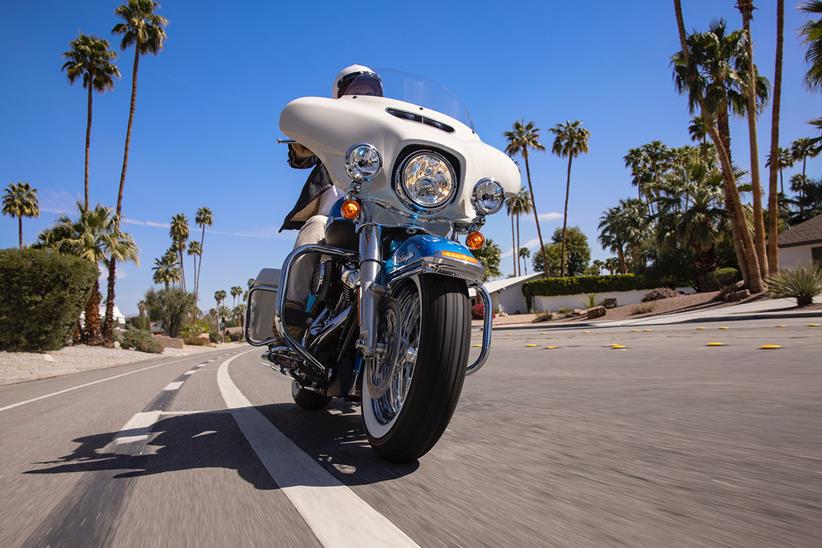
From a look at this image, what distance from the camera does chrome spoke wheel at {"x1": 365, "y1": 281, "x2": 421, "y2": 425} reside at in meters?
2.44

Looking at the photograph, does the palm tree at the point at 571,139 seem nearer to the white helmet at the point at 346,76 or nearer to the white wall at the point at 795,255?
the white wall at the point at 795,255

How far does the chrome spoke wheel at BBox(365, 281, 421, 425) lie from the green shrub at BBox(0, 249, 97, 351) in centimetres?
2102

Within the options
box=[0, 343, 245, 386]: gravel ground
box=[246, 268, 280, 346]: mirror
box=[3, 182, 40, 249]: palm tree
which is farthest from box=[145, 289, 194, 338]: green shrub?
box=[246, 268, 280, 346]: mirror

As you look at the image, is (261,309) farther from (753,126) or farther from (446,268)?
(753,126)

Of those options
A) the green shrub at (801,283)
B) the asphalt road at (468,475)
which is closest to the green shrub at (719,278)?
the green shrub at (801,283)

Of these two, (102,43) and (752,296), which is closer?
(752,296)

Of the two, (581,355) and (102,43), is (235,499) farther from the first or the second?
(102,43)

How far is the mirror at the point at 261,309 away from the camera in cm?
380

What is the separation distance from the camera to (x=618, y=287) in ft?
158

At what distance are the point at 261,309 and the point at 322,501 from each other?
2.33 m

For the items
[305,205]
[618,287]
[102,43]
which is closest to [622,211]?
[618,287]

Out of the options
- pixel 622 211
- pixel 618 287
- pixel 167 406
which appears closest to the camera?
pixel 167 406

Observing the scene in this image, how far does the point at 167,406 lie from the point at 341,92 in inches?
128

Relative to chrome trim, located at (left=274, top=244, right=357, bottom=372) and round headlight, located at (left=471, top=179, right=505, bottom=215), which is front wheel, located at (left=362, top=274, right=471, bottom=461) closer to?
chrome trim, located at (left=274, top=244, right=357, bottom=372)
